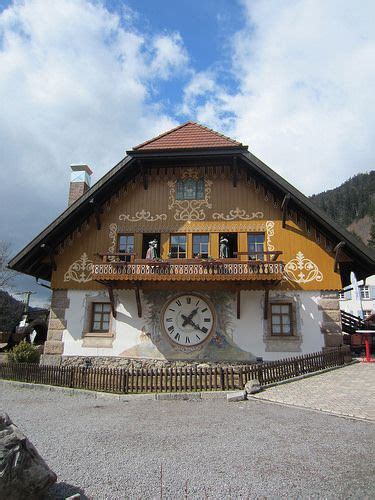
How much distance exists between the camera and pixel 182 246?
56.2 ft

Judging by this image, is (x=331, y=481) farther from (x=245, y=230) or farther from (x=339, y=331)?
(x=245, y=230)

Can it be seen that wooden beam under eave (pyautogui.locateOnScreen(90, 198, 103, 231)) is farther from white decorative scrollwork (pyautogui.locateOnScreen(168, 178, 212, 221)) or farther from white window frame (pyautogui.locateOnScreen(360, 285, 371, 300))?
white window frame (pyautogui.locateOnScreen(360, 285, 371, 300))

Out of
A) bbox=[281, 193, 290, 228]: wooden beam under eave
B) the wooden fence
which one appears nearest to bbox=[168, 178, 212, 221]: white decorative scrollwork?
bbox=[281, 193, 290, 228]: wooden beam under eave

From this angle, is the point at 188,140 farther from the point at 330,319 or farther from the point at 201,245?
the point at 330,319

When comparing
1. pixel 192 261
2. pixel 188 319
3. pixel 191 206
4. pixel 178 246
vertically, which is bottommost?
pixel 188 319

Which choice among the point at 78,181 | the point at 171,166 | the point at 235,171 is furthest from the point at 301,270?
the point at 78,181

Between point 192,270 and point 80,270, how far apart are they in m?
5.56

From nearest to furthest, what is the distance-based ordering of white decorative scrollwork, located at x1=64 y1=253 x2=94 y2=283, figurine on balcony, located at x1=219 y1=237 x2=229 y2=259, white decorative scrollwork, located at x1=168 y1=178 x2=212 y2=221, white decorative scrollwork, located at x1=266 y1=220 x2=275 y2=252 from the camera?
figurine on balcony, located at x1=219 y1=237 x2=229 y2=259 → white decorative scrollwork, located at x1=266 y1=220 x2=275 y2=252 → white decorative scrollwork, located at x1=64 y1=253 x2=94 y2=283 → white decorative scrollwork, located at x1=168 y1=178 x2=212 y2=221

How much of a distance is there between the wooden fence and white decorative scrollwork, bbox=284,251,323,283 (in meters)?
3.21

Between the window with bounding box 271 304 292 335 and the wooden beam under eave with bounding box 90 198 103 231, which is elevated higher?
the wooden beam under eave with bounding box 90 198 103 231

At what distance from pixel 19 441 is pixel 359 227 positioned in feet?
412

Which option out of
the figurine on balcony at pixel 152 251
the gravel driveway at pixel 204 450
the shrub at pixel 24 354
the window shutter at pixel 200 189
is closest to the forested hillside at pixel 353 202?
the window shutter at pixel 200 189

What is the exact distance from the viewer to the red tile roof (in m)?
17.0

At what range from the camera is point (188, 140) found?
57.5 ft
